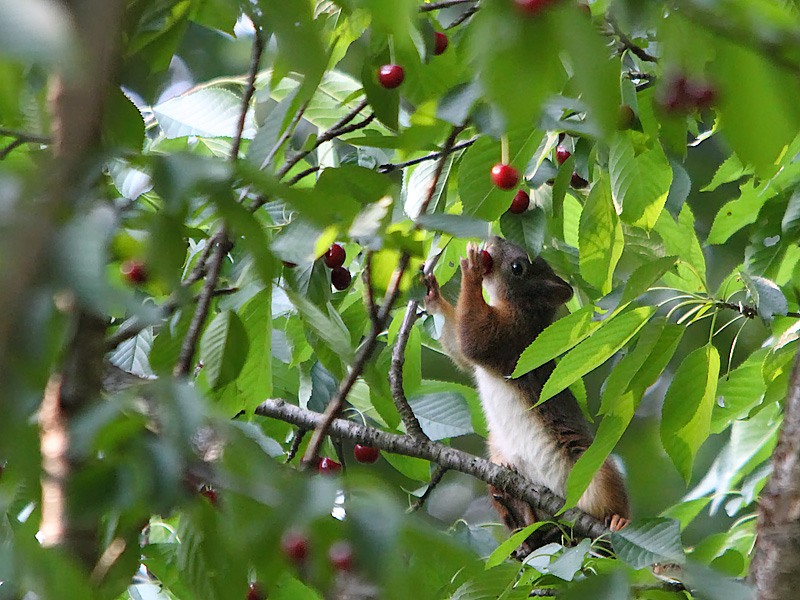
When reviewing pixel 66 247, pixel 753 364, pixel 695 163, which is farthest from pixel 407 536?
pixel 695 163

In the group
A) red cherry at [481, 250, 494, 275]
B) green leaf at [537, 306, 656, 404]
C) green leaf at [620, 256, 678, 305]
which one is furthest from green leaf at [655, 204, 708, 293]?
red cherry at [481, 250, 494, 275]

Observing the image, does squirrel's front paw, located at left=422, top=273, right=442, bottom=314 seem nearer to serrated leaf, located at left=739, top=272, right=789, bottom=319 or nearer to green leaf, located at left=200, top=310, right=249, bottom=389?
serrated leaf, located at left=739, top=272, right=789, bottom=319

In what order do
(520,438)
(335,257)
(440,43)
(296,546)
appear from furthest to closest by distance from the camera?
(520,438) → (335,257) → (440,43) → (296,546)

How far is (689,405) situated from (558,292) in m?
2.39

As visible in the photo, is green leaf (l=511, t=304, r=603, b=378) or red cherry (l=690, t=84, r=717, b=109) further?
green leaf (l=511, t=304, r=603, b=378)

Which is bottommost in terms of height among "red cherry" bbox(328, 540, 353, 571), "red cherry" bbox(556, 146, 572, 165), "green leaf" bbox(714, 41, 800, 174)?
"red cherry" bbox(556, 146, 572, 165)

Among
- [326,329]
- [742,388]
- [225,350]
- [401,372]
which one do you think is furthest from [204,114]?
[742,388]

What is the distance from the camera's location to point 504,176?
1929 mm

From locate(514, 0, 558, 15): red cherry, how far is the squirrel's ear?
3.82 metres

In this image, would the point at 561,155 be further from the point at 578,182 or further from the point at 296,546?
the point at 296,546

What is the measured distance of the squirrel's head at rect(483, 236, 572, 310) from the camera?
4535 millimetres

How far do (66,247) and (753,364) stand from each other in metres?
2.42

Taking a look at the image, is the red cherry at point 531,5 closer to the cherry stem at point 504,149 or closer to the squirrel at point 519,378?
the cherry stem at point 504,149

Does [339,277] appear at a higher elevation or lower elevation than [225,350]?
lower
